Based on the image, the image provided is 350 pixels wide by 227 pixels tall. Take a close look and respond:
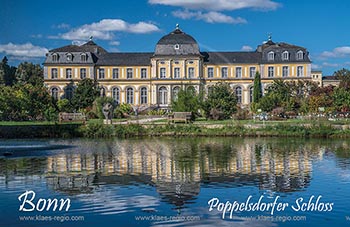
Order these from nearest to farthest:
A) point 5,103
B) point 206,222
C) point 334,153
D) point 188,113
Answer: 1. point 206,222
2. point 334,153
3. point 188,113
4. point 5,103

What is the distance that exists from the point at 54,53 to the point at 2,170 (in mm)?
44279

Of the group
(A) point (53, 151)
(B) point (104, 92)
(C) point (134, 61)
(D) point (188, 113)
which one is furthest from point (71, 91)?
(A) point (53, 151)

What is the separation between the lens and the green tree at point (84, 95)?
5281cm

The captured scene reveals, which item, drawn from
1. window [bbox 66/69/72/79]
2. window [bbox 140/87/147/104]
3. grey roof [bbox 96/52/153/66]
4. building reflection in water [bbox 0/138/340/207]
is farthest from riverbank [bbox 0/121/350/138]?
grey roof [bbox 96/52/153/66]

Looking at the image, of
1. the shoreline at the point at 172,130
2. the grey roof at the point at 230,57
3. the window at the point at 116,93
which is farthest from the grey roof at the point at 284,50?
the shoreline at the point at 172,130

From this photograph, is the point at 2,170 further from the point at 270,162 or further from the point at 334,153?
the point at 334,153

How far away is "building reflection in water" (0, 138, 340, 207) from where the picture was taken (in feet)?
45.7

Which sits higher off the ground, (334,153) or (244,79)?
(244,79)

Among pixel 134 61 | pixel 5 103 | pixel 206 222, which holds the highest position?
pixel 134 61

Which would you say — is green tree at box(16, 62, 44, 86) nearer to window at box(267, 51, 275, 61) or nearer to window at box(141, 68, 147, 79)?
window at box(141, 68, 147, 79)

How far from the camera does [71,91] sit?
5909 cm

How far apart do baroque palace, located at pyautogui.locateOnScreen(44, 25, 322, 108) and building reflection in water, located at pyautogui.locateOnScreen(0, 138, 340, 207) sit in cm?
3285

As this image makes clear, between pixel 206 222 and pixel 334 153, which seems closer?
pixel 206 222

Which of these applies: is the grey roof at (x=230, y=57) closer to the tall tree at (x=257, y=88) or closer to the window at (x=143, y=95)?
the tall tree at (x=257, y=88)
